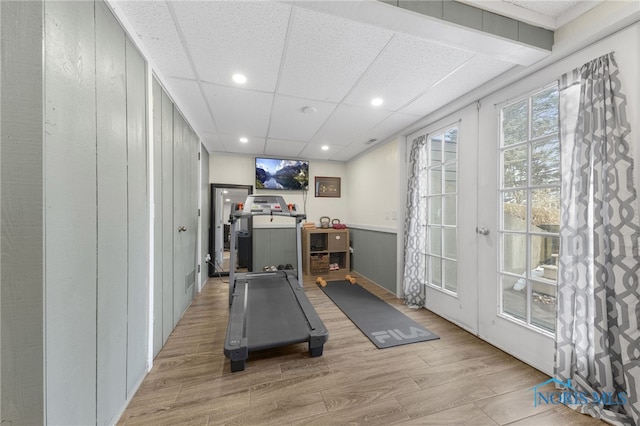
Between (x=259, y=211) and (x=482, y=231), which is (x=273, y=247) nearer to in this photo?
(x=259, y=211)

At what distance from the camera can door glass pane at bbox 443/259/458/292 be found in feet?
8.42

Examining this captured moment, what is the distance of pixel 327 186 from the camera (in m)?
5.05

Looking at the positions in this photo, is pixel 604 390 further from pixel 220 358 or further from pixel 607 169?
pixel 220 358

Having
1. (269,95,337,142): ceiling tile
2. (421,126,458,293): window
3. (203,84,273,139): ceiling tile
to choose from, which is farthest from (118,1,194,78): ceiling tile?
(421,126,458,293): window

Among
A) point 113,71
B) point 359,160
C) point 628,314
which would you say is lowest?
point 628,314

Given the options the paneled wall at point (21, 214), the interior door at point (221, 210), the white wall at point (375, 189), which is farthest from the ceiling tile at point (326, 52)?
the interior door at point (221, 210)

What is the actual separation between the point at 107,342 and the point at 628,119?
10.4 feet

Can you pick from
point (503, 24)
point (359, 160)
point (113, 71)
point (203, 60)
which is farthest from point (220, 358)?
point (359, 160)

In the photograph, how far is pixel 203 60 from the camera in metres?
1.73

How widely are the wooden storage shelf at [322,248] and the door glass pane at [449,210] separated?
228cm

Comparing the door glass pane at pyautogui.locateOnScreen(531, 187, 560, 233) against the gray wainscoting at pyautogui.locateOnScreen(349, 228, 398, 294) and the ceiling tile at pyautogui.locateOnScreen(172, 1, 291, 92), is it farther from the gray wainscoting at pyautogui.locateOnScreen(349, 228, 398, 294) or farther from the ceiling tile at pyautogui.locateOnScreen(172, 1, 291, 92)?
the ceiling tile at pyautogui.locateOnScreen(172, 1, 291, 92)

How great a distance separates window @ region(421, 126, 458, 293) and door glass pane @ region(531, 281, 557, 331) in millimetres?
729

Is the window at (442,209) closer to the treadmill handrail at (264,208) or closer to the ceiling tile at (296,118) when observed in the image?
the ceiling tile at (296,118)

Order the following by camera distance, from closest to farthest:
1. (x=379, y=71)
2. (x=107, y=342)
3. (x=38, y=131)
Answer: (x=38, y=131), (x=107, y=342), (x=379, y=71)
